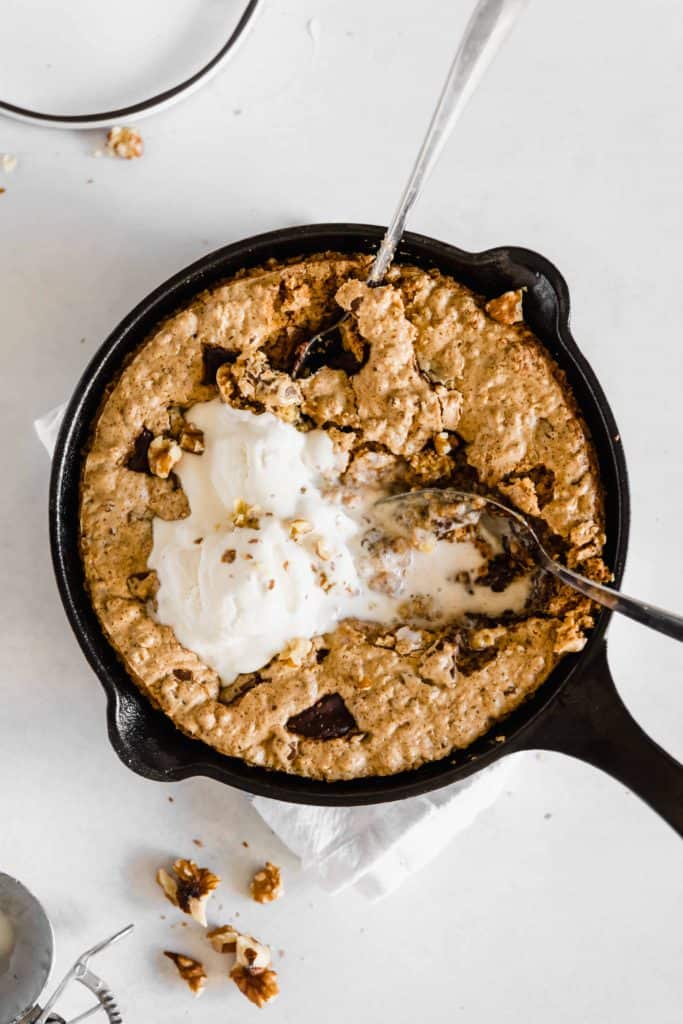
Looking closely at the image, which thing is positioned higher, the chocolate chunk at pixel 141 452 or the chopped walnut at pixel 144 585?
the chocolate chunk at pixel 141 452

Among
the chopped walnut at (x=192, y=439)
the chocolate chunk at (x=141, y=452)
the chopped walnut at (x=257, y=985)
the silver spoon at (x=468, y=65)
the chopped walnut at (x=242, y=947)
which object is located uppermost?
the silver spoon at (x=468, y=65)

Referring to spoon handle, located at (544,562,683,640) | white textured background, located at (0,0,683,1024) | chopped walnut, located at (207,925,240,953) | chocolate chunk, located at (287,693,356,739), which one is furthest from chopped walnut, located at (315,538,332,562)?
chopped walnut, located at (207,925,240,953)

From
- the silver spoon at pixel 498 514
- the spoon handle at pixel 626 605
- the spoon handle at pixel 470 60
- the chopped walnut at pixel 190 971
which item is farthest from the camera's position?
the chopped walnut at pixel 190 971

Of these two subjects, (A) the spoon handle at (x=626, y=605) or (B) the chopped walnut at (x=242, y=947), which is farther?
(B) the chopped walnut at (x=242, y=947)

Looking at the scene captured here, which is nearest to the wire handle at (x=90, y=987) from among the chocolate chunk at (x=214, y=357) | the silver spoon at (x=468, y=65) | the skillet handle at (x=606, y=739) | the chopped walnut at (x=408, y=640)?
the chopped walnut at (x=408, y=640)

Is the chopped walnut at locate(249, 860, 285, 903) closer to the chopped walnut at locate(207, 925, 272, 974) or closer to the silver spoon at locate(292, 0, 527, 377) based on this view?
the chopped walnut at locate(207, 925, 272, 974)

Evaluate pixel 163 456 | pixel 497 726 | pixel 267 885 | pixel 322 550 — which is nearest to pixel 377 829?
pixel 267 885

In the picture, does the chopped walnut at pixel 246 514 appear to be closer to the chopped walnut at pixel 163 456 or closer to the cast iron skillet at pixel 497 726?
→ the chopped walnut at pixel 163 456

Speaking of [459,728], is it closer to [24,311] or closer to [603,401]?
[603,401]
